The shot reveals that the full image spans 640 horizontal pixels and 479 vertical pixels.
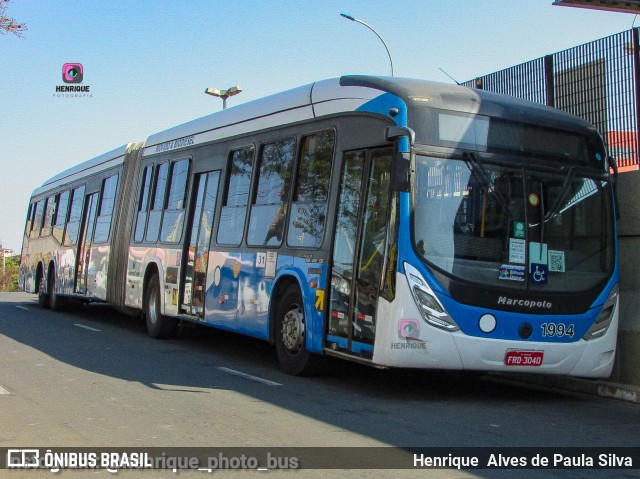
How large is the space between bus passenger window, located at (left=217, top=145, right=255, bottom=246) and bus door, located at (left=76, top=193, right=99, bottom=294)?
772cm

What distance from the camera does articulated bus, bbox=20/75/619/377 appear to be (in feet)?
29.0

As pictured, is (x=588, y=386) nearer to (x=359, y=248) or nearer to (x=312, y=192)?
(x=359, y=248)

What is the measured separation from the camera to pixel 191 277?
14.0 m

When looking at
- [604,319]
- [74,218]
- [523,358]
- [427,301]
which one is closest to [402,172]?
[427,301]

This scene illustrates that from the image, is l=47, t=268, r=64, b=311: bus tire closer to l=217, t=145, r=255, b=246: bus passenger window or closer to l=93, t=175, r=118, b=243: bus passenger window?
l=93, t=175, r=118, b=243: bus passenger window

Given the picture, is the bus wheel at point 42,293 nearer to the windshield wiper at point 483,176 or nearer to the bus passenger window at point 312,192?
the bus passenger window at point 312,192

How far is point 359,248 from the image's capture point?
9477 millimetres

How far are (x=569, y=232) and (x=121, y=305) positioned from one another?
10550 mm

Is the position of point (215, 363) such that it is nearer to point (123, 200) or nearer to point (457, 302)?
point (457, 302)

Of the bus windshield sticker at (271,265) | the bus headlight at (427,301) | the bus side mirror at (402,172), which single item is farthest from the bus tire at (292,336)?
the bus side mirror at (402,172)

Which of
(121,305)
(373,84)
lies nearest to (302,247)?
(373,84)

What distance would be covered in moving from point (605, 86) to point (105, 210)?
1078cm

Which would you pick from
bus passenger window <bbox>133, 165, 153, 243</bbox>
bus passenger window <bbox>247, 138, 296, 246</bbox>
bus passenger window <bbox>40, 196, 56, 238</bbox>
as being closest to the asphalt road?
bus passenger window <bbox>247, 138, 296, 246</bbox>

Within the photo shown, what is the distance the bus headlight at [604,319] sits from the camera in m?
9.45
